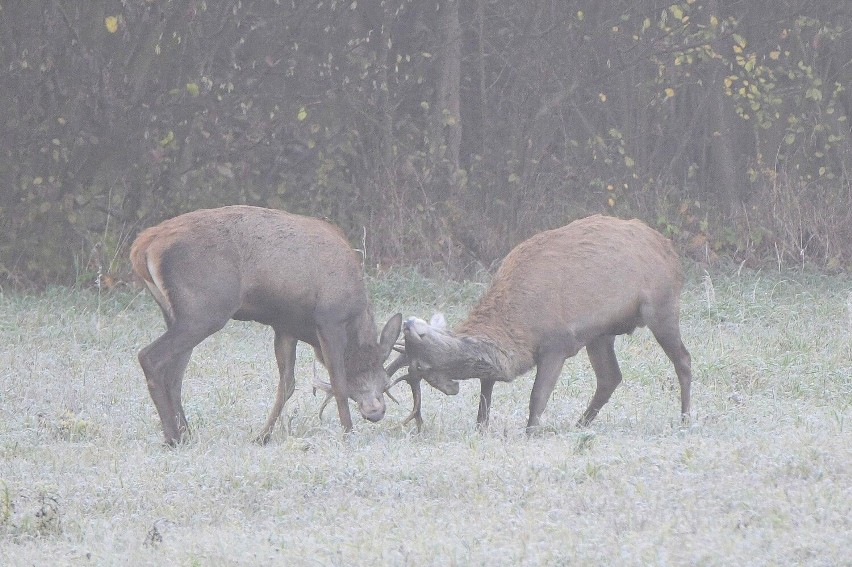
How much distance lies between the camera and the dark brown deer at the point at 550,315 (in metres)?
8.35

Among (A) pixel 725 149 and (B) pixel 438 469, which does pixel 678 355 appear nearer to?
(B) pixel 438 469

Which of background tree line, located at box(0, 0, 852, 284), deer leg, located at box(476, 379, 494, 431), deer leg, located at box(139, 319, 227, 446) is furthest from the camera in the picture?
background tree line, located at box(0, 0, 852, 284)

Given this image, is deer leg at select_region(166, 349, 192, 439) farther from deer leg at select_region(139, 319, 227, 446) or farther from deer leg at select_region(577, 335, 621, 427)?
deer leg at select_region(577, 335, 621, 427)

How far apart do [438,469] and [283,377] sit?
7.81ft

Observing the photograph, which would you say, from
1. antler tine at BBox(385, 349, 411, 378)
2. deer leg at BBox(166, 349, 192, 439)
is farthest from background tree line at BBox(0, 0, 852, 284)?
antler tine at BBox(385, 349, 411, 378)

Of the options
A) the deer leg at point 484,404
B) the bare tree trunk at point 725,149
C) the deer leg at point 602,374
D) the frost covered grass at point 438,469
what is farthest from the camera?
the bare tree trunk at point 725,149

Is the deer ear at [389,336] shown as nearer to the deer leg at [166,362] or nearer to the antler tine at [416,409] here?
the antler tine at [416,409]

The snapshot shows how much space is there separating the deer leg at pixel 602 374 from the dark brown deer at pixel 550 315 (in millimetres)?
125

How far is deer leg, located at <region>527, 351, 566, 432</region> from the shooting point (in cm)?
831

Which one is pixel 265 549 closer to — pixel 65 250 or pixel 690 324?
pixel 690 324

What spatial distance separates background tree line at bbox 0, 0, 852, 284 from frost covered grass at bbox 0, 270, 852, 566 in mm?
3829

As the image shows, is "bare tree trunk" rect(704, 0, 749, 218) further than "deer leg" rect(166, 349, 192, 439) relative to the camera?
Yes

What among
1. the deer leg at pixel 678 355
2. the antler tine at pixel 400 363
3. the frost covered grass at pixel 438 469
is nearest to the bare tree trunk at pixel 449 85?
the frost covered grass at pixel 438 469

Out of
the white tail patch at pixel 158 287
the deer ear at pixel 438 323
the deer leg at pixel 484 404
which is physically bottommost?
the deer leg at pixel 484 404
